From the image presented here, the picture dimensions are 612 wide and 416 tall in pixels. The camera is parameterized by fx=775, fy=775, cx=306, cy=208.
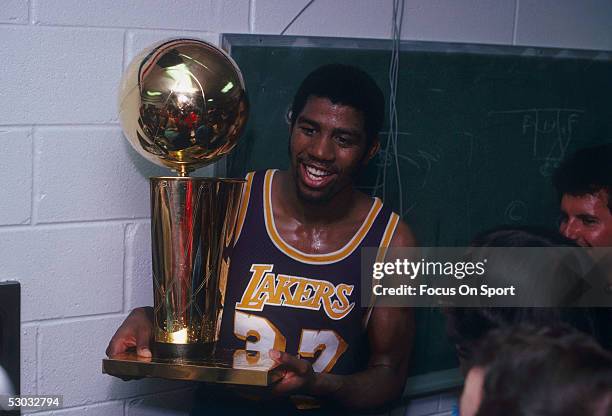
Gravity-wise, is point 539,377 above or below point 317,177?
below

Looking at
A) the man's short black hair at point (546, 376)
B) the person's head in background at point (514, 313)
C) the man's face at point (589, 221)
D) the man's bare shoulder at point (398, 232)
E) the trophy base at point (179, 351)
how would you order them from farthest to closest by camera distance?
the man's face at point (589, 221) → the man's bare shoulder at point (398, 232) → the trophy base at point (179, 351) → the person's head in background at point (514, 313) → the man's short black hair at point (546, 376)

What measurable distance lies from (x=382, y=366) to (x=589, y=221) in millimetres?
591

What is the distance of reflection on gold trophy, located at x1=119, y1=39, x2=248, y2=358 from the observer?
121 cm

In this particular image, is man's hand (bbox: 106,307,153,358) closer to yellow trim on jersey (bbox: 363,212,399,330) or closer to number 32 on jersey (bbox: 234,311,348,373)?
number 32 on jersey (bbox: 234,311,348,373)

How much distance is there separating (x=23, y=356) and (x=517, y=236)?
3.09ft

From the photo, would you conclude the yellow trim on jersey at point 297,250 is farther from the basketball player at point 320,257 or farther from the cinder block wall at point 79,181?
the cinder block wall at point 79,181

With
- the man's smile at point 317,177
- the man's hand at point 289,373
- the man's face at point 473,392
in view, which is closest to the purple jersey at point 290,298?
the man's smile at point 317,177

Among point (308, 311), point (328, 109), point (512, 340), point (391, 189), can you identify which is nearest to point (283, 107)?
point (328, 109)

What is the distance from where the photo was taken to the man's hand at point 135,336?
1.29m

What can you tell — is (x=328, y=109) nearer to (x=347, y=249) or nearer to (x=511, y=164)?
(x=347, y=249)

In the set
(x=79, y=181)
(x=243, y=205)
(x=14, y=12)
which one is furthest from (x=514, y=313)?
(x=14, y=12)

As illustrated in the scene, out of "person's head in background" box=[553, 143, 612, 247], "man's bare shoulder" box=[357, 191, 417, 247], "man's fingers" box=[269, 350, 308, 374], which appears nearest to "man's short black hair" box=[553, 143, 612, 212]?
"person's head in background" box=[553, 143, 612, 247]

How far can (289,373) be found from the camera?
1.28 meters

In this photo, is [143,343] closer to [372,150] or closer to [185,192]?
[185,192]
